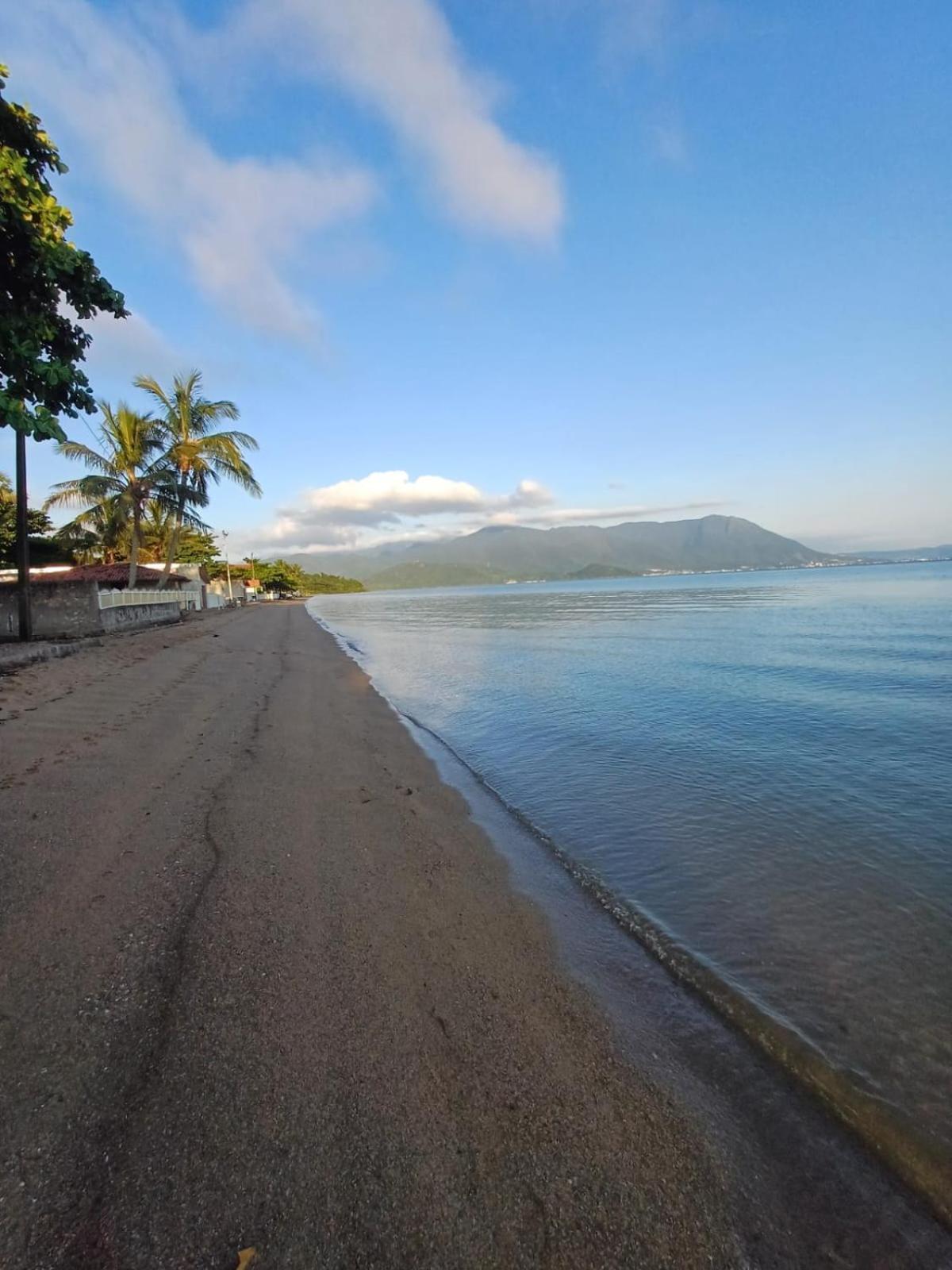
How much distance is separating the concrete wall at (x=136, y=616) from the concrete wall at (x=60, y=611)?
13 centimetres

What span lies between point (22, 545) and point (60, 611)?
2876 mm

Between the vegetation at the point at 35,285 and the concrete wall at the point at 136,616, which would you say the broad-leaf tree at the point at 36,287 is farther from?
the concrete wall at the point at 136,616

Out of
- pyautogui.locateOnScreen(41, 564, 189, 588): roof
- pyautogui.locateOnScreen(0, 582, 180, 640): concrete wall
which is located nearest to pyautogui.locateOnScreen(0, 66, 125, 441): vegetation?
pyautogui.locateOnScreen(0, 582, 180, 640): concrete wall

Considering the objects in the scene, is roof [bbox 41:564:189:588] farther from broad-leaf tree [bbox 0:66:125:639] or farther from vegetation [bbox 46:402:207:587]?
broad-leaf tree [bbox 0:66:125:639]

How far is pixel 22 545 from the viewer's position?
17.7m

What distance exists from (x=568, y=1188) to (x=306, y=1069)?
119 cm

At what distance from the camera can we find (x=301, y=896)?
13.8 feet

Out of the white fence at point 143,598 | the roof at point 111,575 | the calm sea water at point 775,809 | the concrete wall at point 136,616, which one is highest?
the roof at point 111,575

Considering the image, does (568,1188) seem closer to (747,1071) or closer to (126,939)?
(747,1071)

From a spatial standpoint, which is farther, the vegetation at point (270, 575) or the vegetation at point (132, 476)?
the vegetation at point (270, 575)

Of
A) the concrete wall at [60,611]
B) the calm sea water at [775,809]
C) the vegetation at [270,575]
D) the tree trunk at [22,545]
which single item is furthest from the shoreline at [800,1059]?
the vegetation at [270,575]

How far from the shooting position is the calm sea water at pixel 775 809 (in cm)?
362

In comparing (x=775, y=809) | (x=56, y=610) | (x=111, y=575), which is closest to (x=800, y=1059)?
(x=775, y=809)

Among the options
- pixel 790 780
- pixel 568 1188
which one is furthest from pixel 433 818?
pixel 790 780
